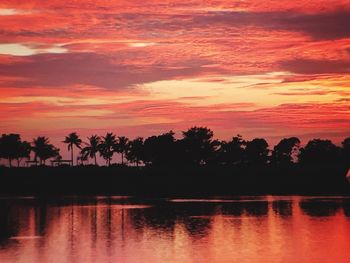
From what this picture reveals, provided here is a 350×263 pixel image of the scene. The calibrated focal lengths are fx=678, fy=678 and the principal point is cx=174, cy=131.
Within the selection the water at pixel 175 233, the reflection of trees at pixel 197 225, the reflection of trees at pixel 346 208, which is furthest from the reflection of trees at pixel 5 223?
the reflection of trees at pixel 346 208

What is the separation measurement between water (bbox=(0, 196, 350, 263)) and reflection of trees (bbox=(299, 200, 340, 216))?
14mm

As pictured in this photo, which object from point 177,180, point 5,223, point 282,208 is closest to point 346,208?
point 282,208

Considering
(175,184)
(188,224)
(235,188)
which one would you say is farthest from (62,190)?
(188,224)

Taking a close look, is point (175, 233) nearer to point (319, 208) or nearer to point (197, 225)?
point (197, 225)

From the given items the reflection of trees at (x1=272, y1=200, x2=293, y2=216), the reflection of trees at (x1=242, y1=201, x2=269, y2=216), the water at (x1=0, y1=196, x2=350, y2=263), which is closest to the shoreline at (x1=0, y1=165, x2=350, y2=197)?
the reflection of trees at (x1=242, y1=201, x2=269, y2=216)

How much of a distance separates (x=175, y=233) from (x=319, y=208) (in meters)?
39.3

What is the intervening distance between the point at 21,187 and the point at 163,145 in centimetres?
4430

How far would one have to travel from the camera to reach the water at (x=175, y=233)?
55844 mm

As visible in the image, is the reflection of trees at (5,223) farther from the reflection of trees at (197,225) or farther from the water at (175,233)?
the reflection of trees at (197,225)

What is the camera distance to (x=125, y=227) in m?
77.6

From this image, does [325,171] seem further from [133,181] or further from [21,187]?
[21,187]

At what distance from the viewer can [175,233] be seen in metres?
71.1

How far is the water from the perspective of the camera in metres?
55.8

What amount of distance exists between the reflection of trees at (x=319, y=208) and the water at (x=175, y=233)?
0.04ft
